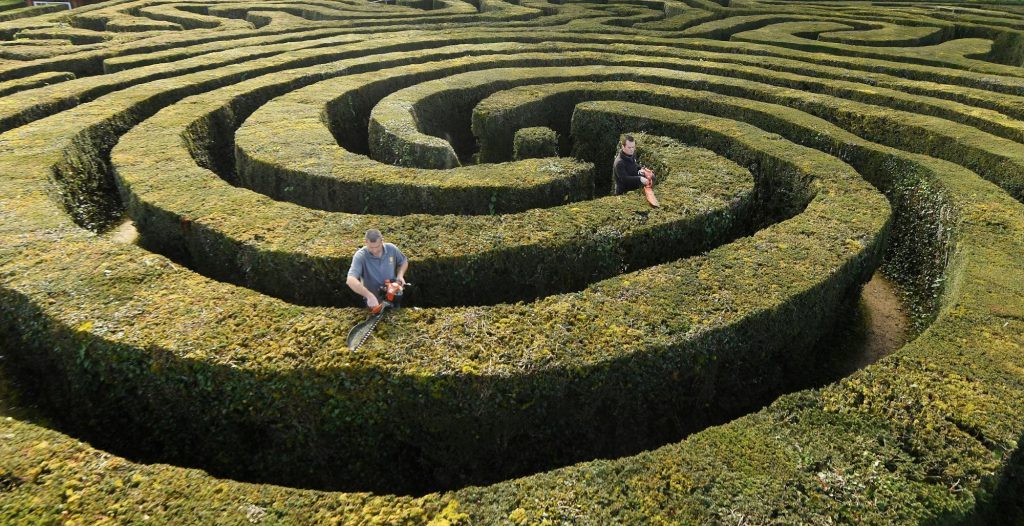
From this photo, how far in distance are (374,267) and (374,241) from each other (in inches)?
18.5

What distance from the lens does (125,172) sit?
1178 cm

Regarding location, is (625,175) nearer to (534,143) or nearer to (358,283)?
(534,143)

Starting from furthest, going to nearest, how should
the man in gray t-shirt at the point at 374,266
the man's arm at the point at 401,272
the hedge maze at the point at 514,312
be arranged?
1. the man's arm at the point at 401,272
2. the man in gray t-shirt at the point at 374,266
3. the hedge maze at the point at 514,312

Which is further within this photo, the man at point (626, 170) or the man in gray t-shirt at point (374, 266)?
the man at point (626, 170)

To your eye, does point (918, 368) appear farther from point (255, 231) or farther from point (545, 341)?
point (255, 231)

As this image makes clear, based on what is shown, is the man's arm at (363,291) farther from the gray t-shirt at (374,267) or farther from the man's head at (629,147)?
the man's head at (629,147)

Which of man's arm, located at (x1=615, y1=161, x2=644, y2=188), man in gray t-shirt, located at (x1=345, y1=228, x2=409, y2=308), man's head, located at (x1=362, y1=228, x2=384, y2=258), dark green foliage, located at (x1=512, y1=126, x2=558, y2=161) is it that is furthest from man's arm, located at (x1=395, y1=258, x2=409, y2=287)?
dark green foliage, located at (x1=512, y1=126, x2=558, y2=161)

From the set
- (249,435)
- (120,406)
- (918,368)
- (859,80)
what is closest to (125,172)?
(120,406)

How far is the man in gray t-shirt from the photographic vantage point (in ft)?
24.8

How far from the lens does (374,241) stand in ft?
24.9

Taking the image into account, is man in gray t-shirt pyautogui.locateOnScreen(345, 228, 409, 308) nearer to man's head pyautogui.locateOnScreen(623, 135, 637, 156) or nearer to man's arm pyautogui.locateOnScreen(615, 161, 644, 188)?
man's arm pyautogui.locateOnScreen(615, 161, 644, 188)

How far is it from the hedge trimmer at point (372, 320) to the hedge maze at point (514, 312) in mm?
144

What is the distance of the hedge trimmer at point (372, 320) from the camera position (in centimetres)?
697

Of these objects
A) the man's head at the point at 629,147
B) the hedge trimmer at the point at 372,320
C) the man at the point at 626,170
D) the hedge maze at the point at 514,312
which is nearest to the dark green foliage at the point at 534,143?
the hedge maze at the point at 514,312
